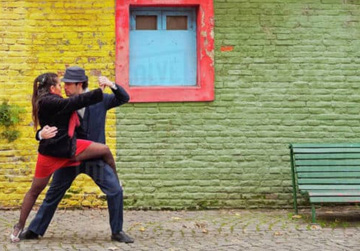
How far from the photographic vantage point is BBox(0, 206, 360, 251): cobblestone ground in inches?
250

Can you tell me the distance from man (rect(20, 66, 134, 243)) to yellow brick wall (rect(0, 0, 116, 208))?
213 centimetres

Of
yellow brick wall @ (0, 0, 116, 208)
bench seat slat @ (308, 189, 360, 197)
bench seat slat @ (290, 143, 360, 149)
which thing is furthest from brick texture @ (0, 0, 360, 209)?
bench seat slat @ (308, 189, 360, 197)

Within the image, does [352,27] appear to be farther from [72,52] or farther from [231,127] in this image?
[72,52]

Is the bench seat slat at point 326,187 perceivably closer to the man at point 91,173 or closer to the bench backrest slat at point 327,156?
the bench backrest slat at point 327,156

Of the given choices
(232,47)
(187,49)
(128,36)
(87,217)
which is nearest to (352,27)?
(232,47)

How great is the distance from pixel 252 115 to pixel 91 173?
121 inches

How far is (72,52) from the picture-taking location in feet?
28.7

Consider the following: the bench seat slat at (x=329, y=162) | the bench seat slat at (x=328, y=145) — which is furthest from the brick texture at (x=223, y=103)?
the bench seat slat at (x=329, y=162)

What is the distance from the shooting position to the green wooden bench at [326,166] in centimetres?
814

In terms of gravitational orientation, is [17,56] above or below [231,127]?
above

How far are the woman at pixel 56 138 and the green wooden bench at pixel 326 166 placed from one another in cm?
279

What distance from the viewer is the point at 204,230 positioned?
7.21 metres

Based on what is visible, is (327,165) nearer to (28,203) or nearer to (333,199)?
Result: (333,199)

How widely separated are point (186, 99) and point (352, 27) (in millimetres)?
2526
